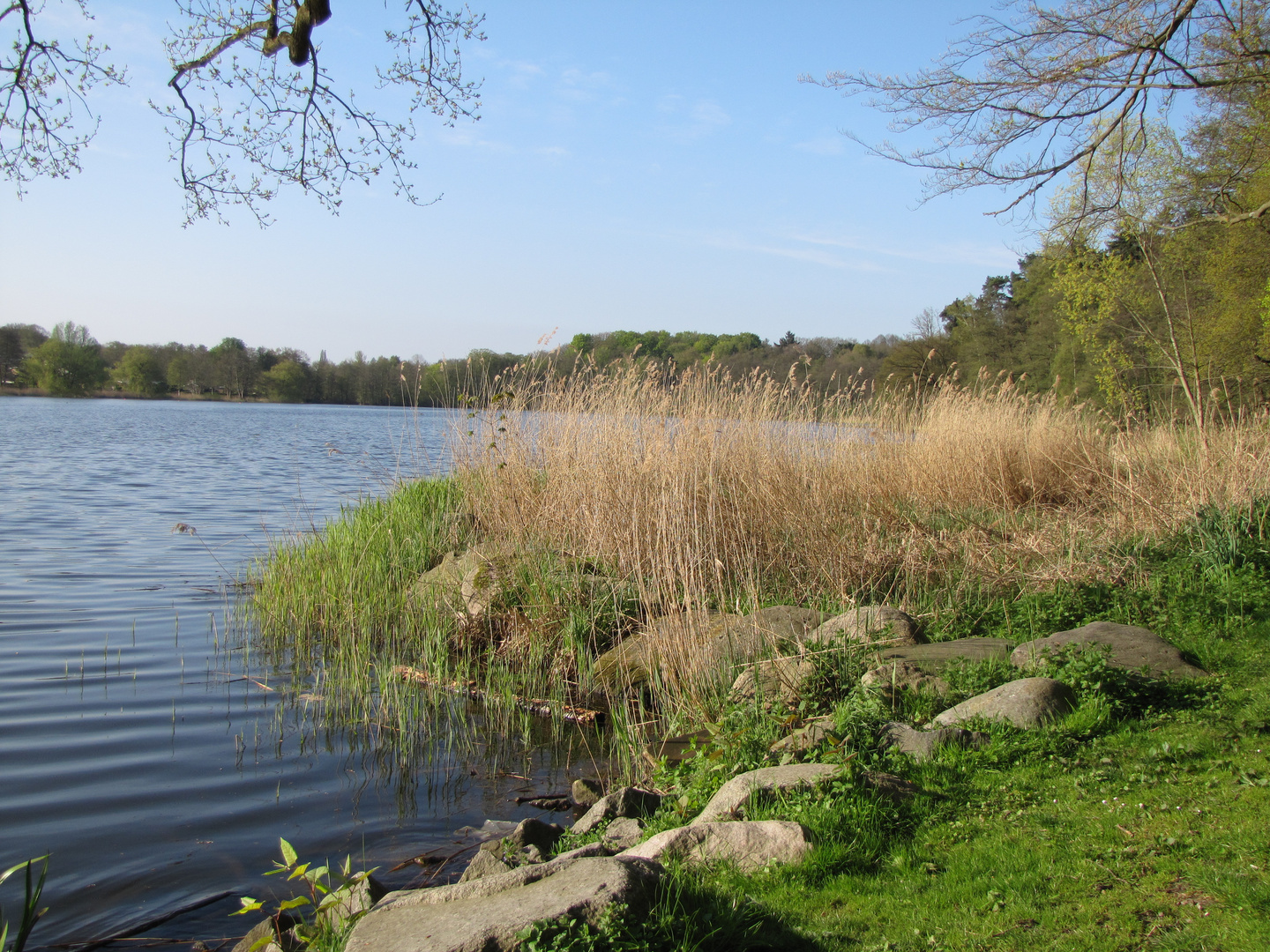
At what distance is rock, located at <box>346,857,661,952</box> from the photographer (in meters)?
2.19

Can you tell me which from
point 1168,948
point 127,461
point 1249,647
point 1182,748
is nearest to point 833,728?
point 1182,748

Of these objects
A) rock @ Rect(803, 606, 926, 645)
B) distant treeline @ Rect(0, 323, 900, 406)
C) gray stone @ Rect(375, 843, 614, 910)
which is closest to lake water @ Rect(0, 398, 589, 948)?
gray stone @ Rect(375, 843, 614, 910)

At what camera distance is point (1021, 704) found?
395cm

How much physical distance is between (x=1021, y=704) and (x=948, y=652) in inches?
38.5

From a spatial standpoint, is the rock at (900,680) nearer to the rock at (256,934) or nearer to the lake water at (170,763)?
the lake water at (170,763)

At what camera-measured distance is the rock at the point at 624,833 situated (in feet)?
11.3

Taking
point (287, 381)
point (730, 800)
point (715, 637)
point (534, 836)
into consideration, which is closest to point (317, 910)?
point (534, 836)

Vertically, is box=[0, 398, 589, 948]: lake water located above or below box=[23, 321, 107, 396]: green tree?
below

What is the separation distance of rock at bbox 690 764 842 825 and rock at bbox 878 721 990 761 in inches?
21.0

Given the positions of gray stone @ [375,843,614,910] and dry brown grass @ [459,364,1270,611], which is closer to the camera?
gray stone @ [375,843,614,910]

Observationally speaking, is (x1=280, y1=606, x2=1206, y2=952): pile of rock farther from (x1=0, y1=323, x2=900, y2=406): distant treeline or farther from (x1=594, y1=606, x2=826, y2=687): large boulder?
(x1=0, y1=323, x2=900, y2=406): distant treeline

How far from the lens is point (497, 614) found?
6.84 m

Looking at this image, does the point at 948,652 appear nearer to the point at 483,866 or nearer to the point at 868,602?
the point at 868,602

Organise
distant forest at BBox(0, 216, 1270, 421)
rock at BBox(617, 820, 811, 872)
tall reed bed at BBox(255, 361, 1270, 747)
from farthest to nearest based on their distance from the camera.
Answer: distant forest at BBox(0, 216, 1270, 421)
tall reed bed at BBox(255, 361, 1270, 747)
rock at BBox(617, 820, 811, 872)
